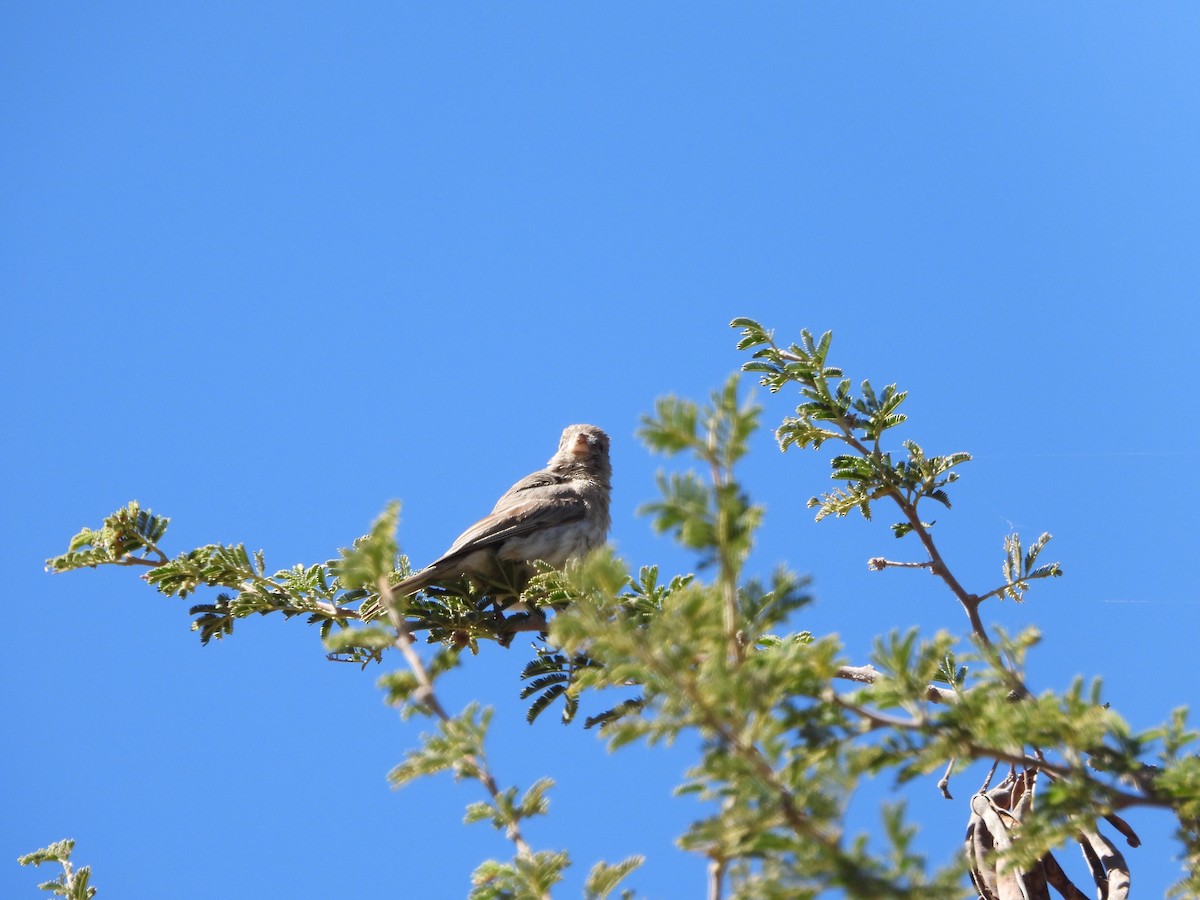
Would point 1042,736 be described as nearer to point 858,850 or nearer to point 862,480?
point 858,850

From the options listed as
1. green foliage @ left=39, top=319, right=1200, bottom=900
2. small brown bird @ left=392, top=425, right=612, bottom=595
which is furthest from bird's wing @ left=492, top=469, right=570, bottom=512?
green foliage @ left=39, top=319, right=1200, bottom=900

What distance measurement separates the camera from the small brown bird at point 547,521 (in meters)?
5.63

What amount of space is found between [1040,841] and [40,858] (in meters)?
3.77

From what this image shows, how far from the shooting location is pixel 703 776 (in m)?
2.15

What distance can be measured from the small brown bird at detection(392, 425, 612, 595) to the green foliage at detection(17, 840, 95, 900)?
1719mm

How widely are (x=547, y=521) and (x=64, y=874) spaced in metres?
3.06

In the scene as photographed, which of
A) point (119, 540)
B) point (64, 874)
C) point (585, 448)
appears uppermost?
point (585, 448)

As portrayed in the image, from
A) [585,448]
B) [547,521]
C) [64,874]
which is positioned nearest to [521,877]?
[64,874]

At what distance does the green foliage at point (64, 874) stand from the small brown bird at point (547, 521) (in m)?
1.72

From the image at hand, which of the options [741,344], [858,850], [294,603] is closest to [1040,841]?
[858,850]

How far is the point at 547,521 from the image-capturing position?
21.0ft

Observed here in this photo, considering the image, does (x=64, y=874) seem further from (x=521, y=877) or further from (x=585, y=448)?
(x=585, y=448)

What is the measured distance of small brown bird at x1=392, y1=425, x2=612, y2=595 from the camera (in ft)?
18.5

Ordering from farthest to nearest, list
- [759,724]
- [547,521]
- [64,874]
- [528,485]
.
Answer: [528,485], [547,521], [64,874], [759,724]
